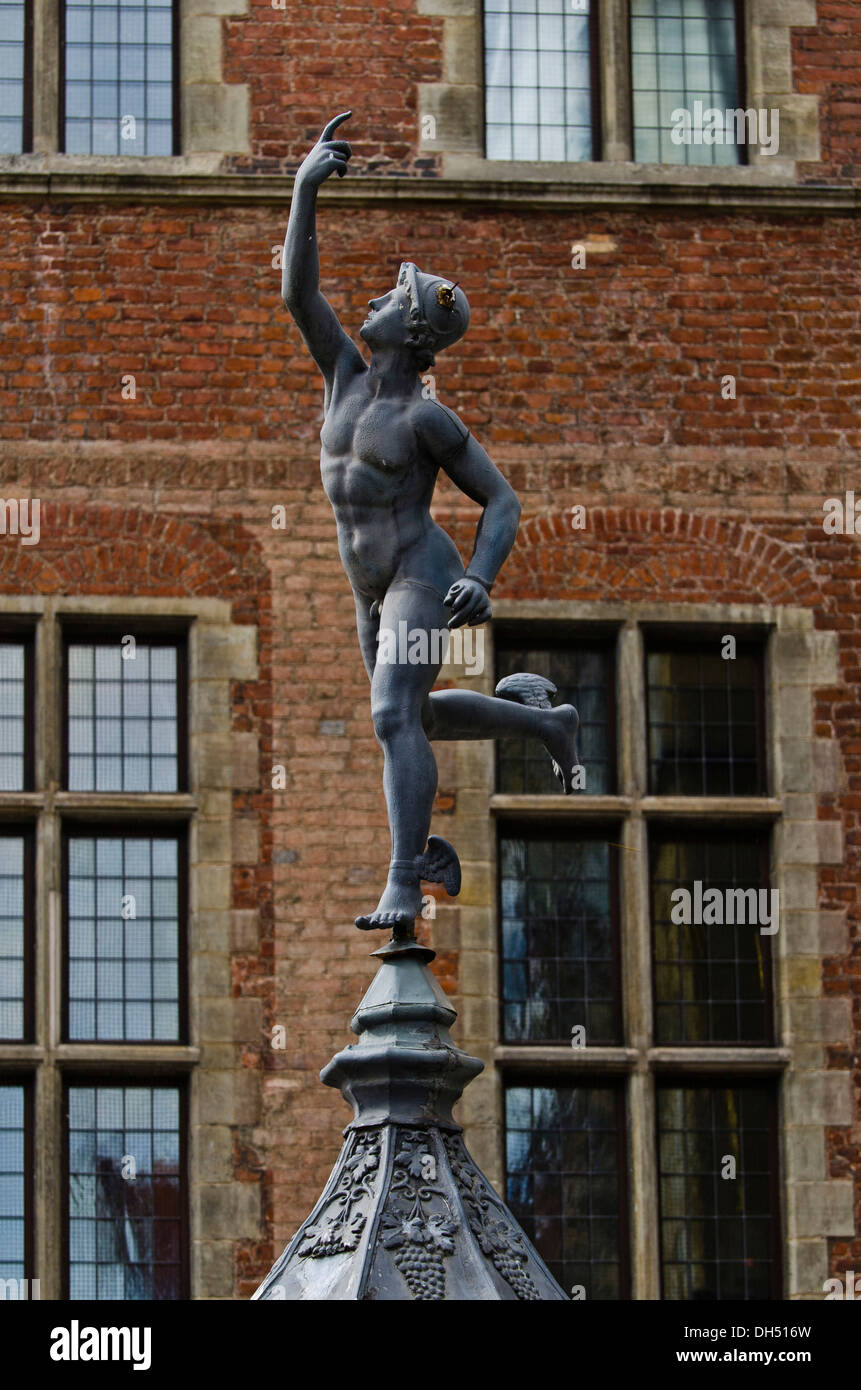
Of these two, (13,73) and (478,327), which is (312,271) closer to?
(478,327)

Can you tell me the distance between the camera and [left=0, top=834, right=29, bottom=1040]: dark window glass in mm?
12812

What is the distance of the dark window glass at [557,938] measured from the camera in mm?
13039

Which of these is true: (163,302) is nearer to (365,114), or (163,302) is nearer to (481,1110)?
(365,114)

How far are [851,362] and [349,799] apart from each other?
10.4ft

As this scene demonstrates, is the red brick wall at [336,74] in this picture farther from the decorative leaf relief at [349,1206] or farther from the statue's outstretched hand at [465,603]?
the decorative leaf relief at [349,1206]

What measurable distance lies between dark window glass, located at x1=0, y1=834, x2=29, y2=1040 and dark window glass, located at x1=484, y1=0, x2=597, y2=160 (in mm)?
3971

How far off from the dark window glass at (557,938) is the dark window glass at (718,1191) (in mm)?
492

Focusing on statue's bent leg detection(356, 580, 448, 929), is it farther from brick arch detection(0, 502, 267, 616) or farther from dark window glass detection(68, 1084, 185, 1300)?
brick arch detection(0, 502, 267, 616)

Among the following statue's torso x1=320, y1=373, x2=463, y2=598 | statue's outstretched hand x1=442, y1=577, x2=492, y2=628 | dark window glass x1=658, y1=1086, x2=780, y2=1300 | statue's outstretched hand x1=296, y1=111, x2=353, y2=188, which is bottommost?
dark window glass x1=658, y1=1086, x2=780, y2=1300

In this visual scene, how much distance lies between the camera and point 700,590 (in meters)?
13.4

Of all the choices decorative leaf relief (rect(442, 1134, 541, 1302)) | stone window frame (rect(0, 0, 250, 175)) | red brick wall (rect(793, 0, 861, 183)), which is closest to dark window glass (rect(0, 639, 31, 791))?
stone window frame (rect(0, 0, 250, 175))

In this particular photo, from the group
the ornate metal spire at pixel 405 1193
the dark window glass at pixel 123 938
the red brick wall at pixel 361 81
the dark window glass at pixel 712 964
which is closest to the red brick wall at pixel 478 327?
the red brick wall at pixel 361 81

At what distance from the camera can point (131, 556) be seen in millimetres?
13258

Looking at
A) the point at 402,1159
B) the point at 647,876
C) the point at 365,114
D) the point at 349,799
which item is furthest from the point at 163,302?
the point at 402,1159
